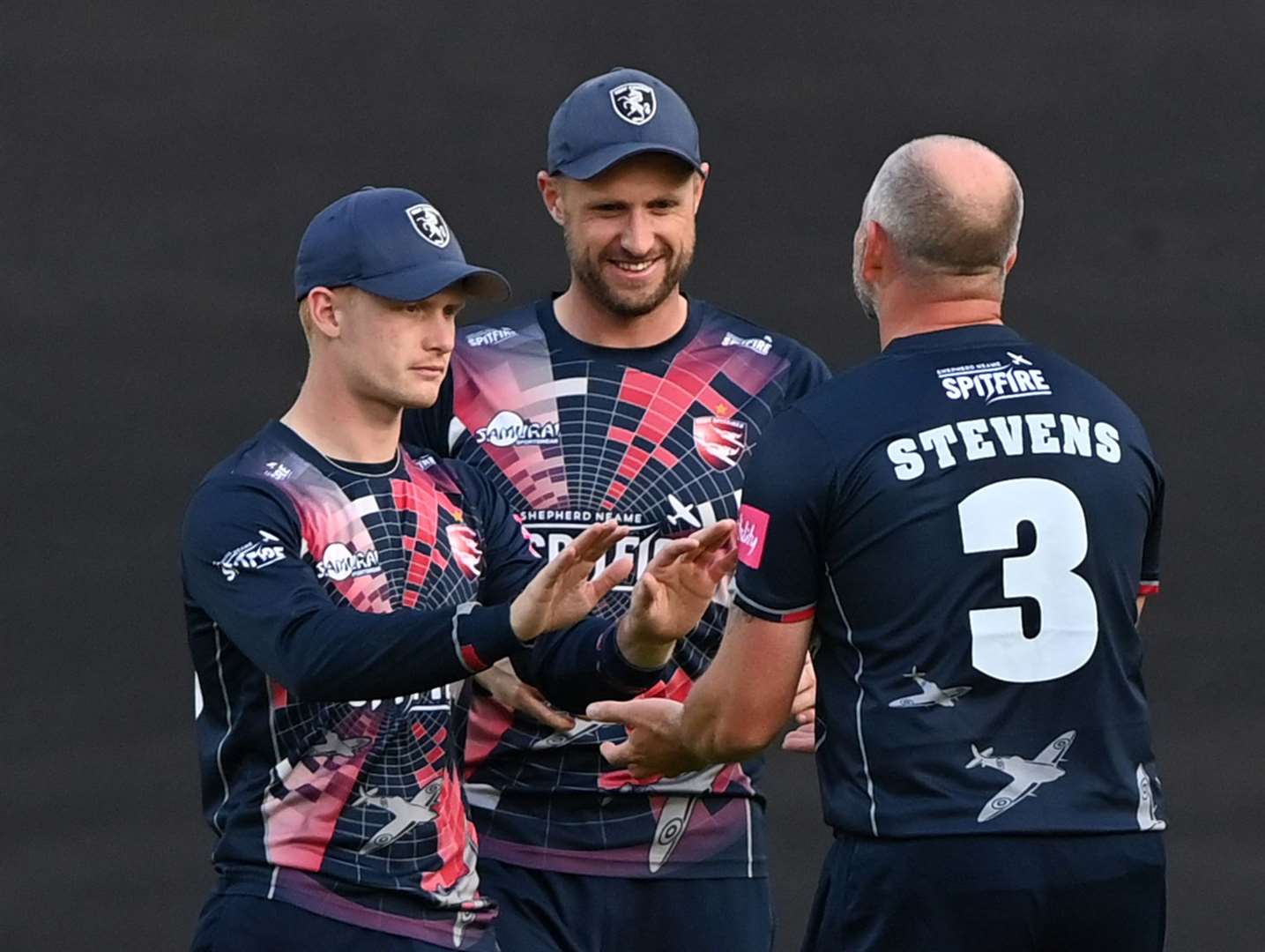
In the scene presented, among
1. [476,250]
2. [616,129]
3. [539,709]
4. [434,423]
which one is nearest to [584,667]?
[539,709]

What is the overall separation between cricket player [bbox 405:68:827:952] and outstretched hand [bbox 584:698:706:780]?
0.91 feet

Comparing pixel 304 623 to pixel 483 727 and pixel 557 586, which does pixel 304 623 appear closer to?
pixel 557 586

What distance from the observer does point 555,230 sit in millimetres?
4770

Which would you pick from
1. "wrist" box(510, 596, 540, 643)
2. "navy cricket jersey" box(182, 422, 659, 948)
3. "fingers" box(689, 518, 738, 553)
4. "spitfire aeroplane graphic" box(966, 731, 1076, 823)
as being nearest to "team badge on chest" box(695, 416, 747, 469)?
"fingers" box(689, 518, 738, 553)

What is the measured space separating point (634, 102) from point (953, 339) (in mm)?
870

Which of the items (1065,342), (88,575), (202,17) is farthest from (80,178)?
(1065,342)

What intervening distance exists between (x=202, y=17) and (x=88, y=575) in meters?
1.10

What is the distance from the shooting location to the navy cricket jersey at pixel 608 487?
344 centimetres

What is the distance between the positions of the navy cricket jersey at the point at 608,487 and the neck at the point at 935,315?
0.65 meters

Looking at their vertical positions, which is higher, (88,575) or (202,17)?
(202,17)

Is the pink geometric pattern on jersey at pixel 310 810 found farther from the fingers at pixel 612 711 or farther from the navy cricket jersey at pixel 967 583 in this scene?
the navy cricket jersey at pixel 967 583

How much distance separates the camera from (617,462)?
3500 mm

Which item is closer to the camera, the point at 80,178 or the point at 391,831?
the point at 391,831

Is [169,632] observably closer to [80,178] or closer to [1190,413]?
[80,178]
